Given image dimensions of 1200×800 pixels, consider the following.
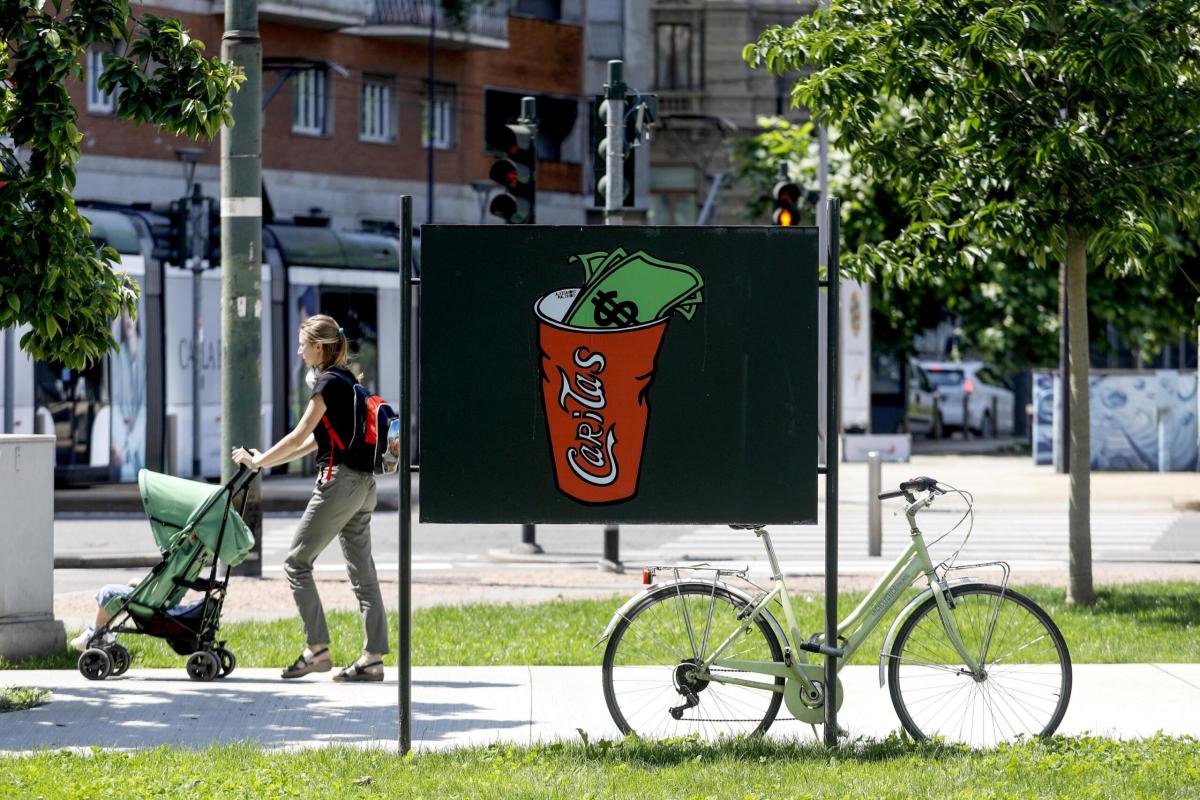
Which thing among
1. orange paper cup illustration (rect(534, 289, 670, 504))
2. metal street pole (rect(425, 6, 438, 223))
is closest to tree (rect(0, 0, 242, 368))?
orange paper cup illustration (rect(534, 289, 670, 504))

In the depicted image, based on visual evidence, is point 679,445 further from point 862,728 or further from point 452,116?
point 452,116

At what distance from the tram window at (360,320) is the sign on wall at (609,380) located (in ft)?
61.7

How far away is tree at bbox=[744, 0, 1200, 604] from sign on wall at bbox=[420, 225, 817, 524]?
4390mm

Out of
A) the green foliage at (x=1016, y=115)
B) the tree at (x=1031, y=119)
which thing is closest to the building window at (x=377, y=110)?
the green foliage at (x=1016, y=115)

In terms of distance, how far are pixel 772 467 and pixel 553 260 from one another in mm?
1172

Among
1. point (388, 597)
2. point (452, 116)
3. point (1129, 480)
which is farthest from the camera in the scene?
point (452, 116)

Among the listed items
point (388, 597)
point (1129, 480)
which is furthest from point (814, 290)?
point (1129, 480)

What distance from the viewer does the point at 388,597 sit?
13.0 meters

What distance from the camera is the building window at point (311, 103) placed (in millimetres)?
38219

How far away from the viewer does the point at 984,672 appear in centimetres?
733

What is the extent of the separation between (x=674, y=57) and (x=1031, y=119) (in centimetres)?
4457

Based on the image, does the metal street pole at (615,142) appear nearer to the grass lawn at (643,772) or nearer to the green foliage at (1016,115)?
the green foliage at (1016,115)

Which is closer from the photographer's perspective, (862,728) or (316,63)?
(862,728)

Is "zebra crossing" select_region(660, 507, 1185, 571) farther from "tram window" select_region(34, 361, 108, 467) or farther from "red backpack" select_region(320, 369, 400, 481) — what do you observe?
"tram window" select_region(34, 361, 108, 467)
